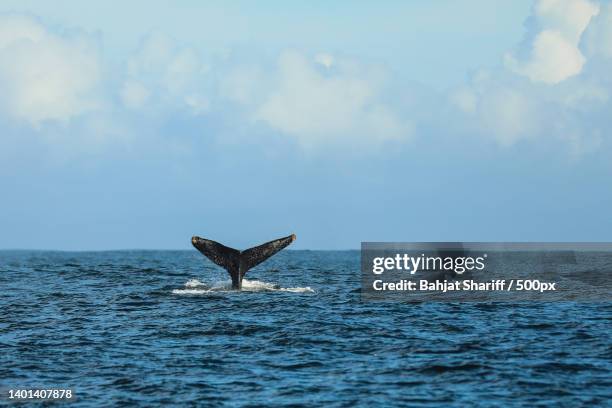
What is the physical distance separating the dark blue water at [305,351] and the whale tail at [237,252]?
150 centimetres

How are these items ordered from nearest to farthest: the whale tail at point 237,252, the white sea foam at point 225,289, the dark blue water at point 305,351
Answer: the dark blue water at point 305,351
the whale tail at point 237,252
the white sea foam at point 225,289

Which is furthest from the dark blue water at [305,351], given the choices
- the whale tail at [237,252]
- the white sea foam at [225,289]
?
the white sea foam at [225,289]

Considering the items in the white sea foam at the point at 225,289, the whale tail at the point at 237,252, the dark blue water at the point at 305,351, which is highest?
the whale tail at the point at 237,252

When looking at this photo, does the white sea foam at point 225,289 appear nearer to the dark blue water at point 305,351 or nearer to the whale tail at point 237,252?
the dark blue water at point 305,351

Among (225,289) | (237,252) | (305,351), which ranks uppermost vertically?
(237,252)

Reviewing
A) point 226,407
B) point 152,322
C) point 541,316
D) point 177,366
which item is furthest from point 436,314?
point 226,407

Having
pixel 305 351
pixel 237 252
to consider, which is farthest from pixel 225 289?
pixel 305 351

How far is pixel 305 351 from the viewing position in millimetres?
22422

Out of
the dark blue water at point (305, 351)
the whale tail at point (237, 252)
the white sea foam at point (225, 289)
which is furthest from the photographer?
the white sea foam at point (225, 289)

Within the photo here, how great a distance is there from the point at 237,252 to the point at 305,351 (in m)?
11.8

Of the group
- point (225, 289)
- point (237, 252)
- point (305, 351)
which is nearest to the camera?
point (305, 351)

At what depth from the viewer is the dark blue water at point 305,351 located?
17.7 meters

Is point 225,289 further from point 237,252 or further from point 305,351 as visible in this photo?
point 305,351

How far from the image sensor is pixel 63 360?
21.1m
